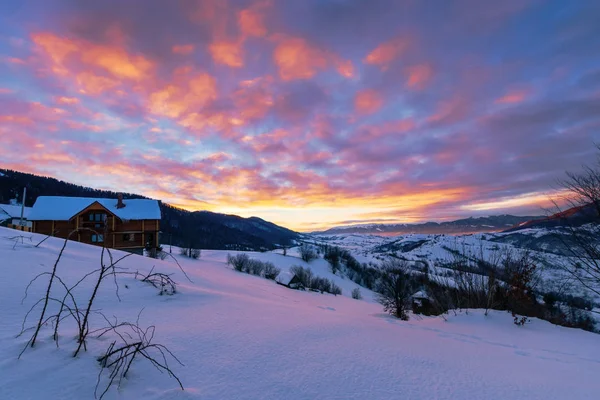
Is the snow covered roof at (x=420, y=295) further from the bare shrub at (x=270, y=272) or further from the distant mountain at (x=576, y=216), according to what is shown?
the distant mountain at (x=576, y=216)

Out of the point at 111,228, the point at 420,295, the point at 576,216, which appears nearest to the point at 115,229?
the point at 111,228

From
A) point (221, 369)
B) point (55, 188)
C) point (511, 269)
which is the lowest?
point (511, 269)

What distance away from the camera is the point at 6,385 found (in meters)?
1.46

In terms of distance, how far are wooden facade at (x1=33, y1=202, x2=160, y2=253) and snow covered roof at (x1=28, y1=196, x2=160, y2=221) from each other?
43 centimetres

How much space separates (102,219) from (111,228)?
10.0 ft

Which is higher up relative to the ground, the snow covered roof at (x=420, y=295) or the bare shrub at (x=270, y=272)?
the bare shrub at (x=270, y=272)

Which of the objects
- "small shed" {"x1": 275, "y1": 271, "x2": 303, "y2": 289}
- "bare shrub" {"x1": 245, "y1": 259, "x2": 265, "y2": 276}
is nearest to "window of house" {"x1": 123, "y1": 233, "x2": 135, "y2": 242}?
"bare shrub" {"x1": 245, "y1": 259, "x2": 265, "y2": 276}

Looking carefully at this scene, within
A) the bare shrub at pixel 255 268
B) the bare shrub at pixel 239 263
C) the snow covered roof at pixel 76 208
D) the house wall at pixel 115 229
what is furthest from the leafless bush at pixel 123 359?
the bare shrub at pixel 255 268

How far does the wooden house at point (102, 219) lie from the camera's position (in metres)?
24.4

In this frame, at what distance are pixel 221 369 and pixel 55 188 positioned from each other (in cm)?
11890

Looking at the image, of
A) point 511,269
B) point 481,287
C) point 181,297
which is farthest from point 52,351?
point 481,287

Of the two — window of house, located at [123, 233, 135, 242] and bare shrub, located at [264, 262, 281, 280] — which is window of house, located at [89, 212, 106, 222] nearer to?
window of house, located at [123, 233, 135, 242]

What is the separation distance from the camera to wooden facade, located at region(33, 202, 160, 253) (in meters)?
24.4

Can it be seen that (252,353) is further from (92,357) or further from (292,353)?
(92,357)
